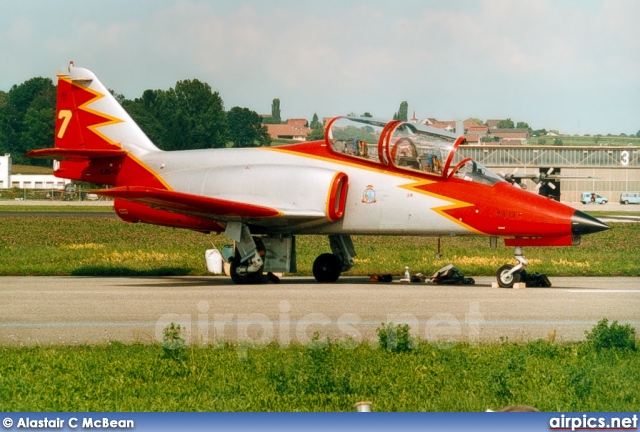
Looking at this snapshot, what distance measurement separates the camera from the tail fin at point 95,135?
63.5 feet

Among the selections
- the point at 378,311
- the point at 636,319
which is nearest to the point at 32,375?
the point at 378,311

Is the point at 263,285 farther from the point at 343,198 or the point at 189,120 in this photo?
the point at 189,120

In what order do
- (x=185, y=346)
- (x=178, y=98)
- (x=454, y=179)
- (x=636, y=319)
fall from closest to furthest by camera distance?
(x=185, y=346) → (x=636, y=319) → (x=454, y=179) → (x=178, y=98)

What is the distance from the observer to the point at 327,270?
57.9 ft

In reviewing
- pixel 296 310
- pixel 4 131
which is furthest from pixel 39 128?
pixel 296 310

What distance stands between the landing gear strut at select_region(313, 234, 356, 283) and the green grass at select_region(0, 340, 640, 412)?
28.2 feet

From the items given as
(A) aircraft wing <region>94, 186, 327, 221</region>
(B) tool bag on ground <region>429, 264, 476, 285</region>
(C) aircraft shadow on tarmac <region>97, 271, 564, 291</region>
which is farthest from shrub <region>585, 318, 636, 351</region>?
(A) aircraft wing <region>94, 186, 327, 221</region>

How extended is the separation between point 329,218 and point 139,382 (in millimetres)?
9281

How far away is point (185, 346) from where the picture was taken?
886 centimetres

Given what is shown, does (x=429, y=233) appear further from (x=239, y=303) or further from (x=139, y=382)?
(x=139, y=382)

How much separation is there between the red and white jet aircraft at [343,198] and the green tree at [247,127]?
217 ft

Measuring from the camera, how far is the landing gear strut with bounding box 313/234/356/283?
1766 centimetres

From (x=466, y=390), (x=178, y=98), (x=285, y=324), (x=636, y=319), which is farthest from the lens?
(x=178, y=98)

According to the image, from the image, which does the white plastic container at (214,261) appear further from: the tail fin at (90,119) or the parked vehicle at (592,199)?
the parked vehicle at (592,199)
